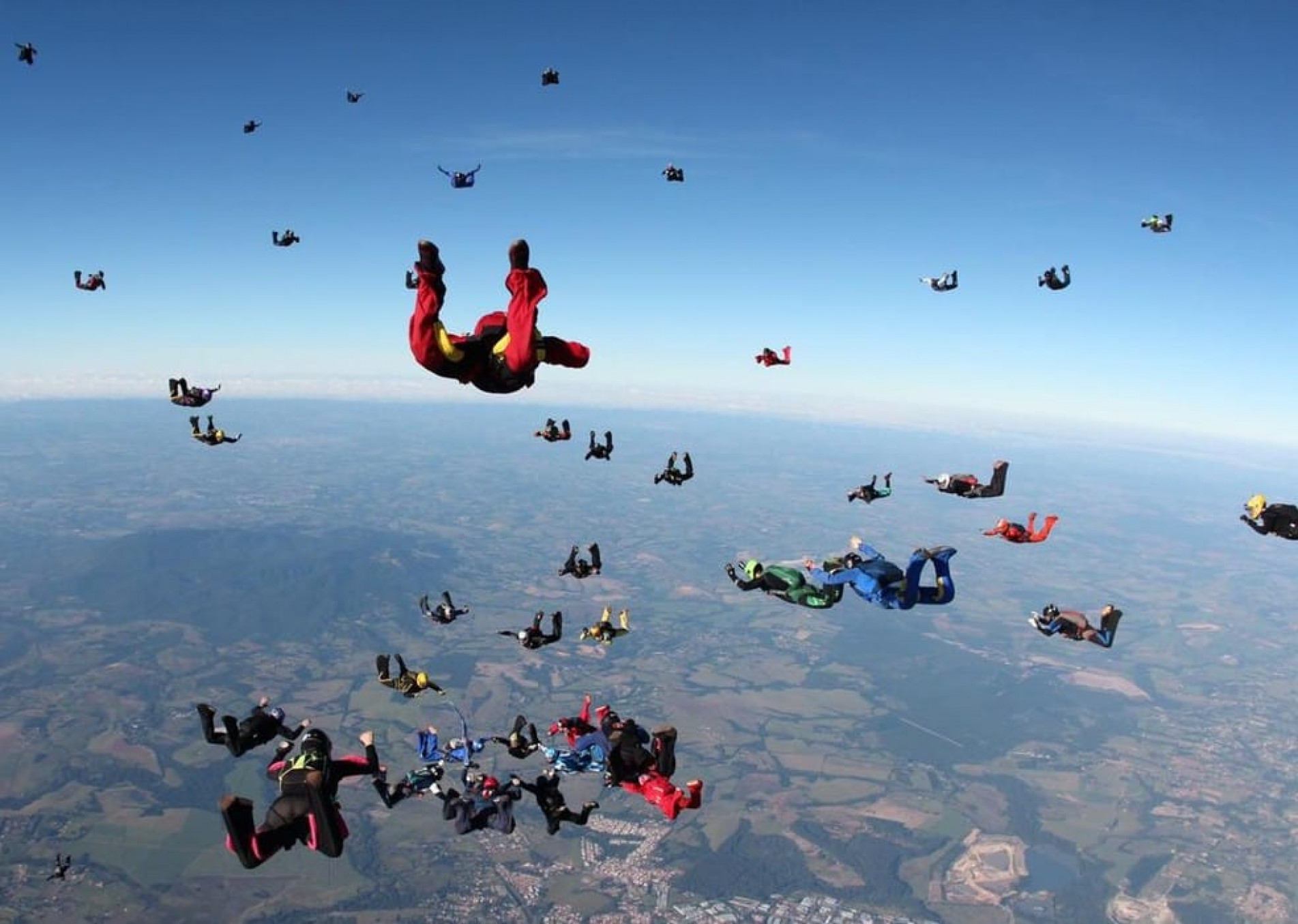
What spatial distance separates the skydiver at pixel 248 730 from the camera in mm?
11797

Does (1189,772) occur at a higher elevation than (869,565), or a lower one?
lower

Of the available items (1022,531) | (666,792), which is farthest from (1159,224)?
(666,792)

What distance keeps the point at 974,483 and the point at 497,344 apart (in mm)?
12306

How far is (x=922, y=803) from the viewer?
114 m

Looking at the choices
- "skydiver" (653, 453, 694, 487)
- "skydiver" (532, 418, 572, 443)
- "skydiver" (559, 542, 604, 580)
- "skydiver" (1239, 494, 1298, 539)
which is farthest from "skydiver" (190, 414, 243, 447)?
"skydiver" (1239, 494, 1298, 539)

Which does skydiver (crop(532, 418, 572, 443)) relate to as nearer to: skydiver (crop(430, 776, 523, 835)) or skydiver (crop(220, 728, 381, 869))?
skydiver (crop(430, 776, 523, 835))

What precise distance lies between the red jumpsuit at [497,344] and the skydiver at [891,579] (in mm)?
9072

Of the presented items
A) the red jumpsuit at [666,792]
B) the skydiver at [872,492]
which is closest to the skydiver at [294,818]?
the red jumpsuit at [666,792]

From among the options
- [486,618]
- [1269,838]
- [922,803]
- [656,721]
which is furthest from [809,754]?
[486,618]

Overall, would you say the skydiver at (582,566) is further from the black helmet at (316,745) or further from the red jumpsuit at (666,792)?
the black helmet at (316,745)

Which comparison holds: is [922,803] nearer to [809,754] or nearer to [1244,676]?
[809,754]

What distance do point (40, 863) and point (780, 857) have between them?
10057cm

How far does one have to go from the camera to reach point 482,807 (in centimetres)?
1357

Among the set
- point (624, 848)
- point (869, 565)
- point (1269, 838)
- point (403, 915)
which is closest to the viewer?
point (869, 565)
